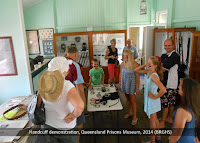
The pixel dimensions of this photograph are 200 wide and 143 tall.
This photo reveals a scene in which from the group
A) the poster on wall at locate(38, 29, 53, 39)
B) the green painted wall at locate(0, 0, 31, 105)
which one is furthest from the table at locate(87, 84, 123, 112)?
the poster on wall at locate(38, 29, 53, 39)

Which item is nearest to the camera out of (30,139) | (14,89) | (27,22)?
(30,139)

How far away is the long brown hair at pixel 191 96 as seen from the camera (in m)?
1.63

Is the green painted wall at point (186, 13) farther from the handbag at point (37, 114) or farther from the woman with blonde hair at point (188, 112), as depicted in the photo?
the handbag at point (37, 114)

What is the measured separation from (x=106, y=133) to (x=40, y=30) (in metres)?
4.83

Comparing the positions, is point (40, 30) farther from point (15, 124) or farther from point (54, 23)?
point (15, 124)

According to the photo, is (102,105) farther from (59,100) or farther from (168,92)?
(168,92)

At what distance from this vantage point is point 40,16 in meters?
6.23

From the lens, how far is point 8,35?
298cm

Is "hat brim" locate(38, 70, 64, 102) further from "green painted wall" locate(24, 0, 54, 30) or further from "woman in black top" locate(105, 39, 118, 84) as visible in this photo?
"green painted wall" locate(24, 0, 54, 30)

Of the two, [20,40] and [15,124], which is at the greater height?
[20,40]

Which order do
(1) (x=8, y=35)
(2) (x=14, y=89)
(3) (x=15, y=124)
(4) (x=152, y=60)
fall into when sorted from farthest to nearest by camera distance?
1. (2) (x=14, y=89)
2. (1) (x=8, y=35)
3. (4) (x=152, y=60)
4. (3) (x=15, y=124)

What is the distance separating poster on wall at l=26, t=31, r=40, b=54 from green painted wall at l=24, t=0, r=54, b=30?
23 centimetres

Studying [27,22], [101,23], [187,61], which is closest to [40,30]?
[27,22]

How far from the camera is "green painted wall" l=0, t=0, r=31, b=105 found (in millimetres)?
2910
